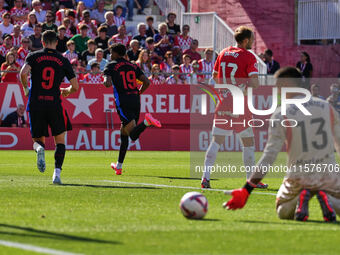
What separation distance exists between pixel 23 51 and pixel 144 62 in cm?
370

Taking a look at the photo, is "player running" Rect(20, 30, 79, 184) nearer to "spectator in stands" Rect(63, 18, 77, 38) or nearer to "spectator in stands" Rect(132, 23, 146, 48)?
"spectator in stands" Rect(63, 18, 77, 38)

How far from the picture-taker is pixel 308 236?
7.50 m

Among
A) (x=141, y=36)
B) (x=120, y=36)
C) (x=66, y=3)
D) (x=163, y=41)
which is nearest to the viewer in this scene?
(x=120, y=36)

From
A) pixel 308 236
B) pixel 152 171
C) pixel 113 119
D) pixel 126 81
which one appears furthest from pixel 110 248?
pixel 113 119

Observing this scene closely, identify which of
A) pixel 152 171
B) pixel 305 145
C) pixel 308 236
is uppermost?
pixel 305 145

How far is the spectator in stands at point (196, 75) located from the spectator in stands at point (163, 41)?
1476 millimetres

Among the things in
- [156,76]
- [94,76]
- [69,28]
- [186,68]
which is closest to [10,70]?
[94,76]

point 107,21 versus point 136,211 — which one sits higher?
point 107,21

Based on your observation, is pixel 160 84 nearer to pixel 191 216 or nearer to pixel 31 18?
pixel 31 18

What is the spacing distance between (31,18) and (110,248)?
19.6 metres

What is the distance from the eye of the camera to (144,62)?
25000mm

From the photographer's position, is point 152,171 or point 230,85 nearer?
point 230,85

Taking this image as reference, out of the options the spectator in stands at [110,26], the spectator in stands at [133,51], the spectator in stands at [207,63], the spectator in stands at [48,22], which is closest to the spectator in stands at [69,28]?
the spectator in stands at [48,22]

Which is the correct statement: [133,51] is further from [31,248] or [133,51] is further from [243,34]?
[31,248]
